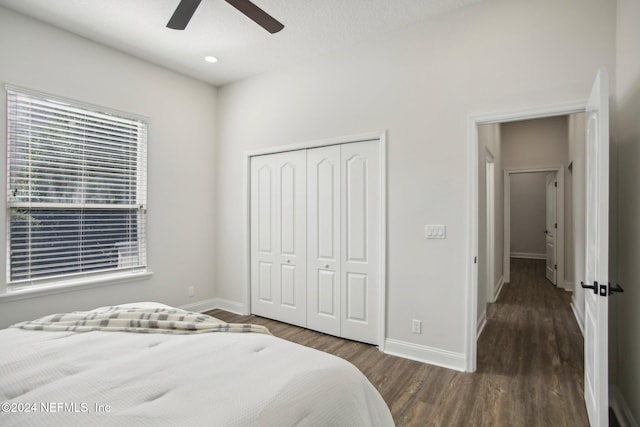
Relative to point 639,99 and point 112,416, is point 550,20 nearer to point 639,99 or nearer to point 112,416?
point 639,99

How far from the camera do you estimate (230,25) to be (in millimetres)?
2914

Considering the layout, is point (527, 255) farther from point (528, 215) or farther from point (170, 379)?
point (170, 379)

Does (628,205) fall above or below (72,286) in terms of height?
above

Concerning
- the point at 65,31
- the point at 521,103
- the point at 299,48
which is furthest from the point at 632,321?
the point at 65,31

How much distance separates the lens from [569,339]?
3.28 meters

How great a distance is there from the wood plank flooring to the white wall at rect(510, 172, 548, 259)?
17.2ft

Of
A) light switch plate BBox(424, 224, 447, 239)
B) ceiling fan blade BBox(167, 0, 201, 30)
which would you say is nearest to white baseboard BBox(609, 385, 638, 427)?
light switch plate BBox(424, 224, 447, 239)

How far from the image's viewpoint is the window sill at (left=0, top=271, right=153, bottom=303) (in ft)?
8.76

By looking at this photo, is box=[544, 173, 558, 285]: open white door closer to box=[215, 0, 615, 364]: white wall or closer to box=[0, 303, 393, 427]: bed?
box=[215, 0, 615, 364]: white wall

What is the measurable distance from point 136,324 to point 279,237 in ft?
7.12

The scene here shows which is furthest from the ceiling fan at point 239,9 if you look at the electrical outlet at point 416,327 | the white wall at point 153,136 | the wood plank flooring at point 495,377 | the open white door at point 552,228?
the open white door at point 552,228

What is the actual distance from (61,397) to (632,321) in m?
2.78

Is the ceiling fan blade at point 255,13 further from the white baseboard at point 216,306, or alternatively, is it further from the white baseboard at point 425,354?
the white baseboard at point 216,306

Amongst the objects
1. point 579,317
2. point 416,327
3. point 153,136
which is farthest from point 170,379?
point 579,317
